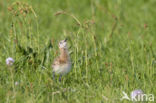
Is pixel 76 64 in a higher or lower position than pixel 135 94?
higher

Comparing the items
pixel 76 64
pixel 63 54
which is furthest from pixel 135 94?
pixel 76 64

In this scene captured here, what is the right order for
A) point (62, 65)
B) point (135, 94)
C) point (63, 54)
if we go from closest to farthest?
point (135, 94), point (62, 65), point (63, 54)

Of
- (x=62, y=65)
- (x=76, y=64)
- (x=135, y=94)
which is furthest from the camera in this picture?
(x=76, y=64)

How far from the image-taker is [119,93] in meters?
4.74

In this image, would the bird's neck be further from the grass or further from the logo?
the logo

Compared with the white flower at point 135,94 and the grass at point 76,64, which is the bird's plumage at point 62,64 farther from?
the white flower at point 135,94

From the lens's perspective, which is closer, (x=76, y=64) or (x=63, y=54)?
(x=63, y=54)

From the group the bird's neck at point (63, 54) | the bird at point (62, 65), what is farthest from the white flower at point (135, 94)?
the bird's neck at point (63, 54)

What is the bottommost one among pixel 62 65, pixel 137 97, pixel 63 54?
pixel 137 97

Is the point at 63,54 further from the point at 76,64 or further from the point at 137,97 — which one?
the point at 137,97

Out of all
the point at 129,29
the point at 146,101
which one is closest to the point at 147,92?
the point at 146,101

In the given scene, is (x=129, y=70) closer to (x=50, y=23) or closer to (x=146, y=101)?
(x=146, y=101)

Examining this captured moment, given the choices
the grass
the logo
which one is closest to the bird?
the grass

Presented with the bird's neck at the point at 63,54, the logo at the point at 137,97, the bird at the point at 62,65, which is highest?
the bird's neck at the point at 63,54
